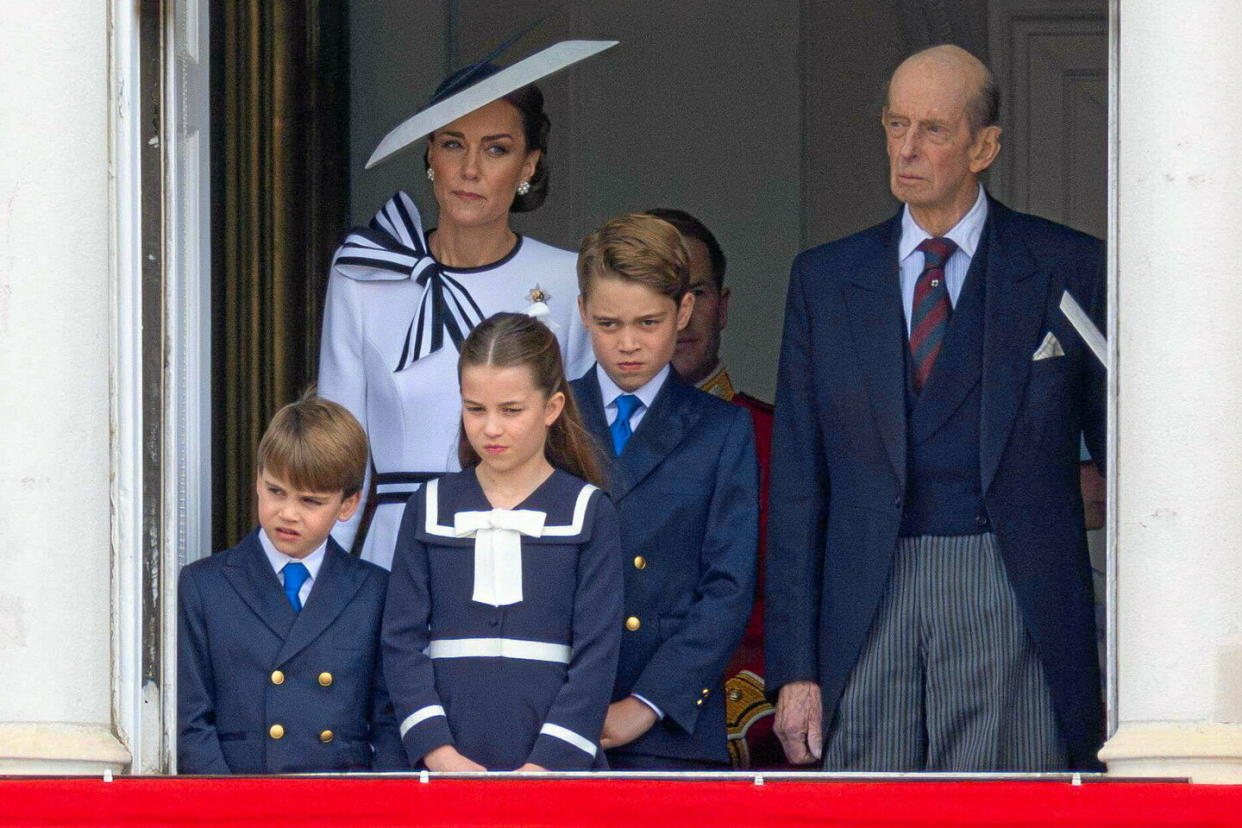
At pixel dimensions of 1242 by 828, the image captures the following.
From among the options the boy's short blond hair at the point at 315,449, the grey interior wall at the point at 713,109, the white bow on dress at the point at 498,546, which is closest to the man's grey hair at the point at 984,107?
the white bow on dress at the point at 498,546

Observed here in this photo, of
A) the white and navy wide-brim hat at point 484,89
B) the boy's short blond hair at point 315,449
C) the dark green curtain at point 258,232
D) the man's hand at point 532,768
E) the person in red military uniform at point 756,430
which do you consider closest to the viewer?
the man's hand at point 532,768

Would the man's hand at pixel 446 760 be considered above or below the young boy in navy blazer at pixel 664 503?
below

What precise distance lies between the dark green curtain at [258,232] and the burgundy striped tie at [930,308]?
220 centimetres

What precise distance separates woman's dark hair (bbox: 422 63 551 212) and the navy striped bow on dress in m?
0.24

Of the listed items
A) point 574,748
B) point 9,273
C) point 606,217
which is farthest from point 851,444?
point 606,217

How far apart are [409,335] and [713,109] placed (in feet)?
6.98

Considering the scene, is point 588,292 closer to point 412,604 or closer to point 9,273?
point 412,604

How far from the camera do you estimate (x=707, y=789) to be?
492cm

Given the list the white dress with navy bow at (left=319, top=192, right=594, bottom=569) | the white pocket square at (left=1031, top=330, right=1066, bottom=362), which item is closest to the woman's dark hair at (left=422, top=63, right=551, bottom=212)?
the white dress with navy bow at (left=319, top=192, right=594, bottom=569)

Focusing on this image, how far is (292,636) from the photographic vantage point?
5.48 meters

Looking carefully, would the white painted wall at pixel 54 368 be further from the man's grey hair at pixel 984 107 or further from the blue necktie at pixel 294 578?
the man's grey hair at pixel 984 107

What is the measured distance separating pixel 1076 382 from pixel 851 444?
476 millimetres

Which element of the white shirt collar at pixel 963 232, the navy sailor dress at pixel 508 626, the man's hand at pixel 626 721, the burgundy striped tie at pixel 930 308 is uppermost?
the white shirt collar at pixel 963 232

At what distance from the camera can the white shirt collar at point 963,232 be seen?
5641 millimetres
